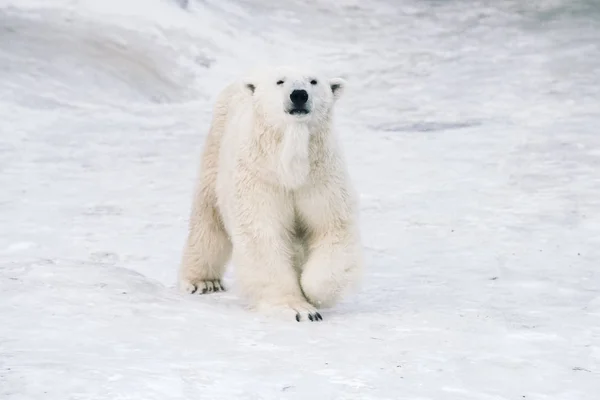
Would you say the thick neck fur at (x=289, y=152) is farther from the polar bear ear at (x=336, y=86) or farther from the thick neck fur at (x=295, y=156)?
the polar bear ear at (x=336, y=86)

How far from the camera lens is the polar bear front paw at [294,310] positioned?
14.0 feet

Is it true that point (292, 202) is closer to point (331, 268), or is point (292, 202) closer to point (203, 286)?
point (331, 268)

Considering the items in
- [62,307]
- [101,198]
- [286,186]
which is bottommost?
[101,198]

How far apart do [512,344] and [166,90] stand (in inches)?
363

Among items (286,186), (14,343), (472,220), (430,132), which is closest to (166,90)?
(430,132)

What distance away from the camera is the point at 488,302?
4.63m

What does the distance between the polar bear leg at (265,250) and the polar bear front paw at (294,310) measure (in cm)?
2

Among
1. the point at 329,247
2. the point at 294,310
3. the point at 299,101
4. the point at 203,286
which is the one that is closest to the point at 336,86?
the point at 299,101

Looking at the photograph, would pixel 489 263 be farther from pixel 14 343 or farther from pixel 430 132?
pixel 430 132

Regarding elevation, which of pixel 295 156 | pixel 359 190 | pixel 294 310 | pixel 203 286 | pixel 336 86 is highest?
pixel 336 86

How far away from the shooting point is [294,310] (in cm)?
429

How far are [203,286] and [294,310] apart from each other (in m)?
1.10

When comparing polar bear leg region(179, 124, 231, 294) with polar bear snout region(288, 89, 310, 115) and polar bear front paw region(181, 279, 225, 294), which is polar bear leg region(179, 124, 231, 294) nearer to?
polar bear front paw region(181, 279, 225, 294)

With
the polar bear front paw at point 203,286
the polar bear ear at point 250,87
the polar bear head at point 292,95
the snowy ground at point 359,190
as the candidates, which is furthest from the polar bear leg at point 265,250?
the polar bear front paw at point 203,286
